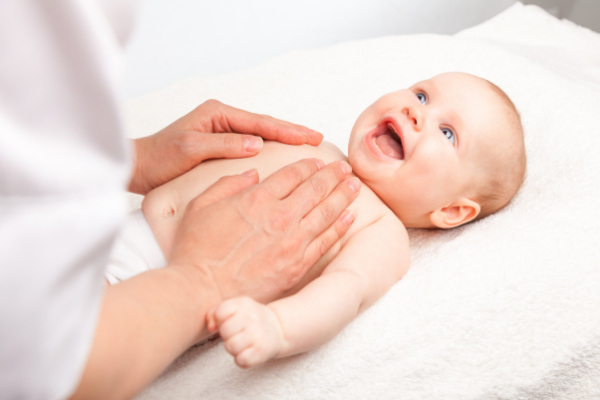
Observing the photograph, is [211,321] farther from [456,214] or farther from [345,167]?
[456,214]

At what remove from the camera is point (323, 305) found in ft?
2.77

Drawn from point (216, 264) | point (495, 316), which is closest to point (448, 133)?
point (495, 316)

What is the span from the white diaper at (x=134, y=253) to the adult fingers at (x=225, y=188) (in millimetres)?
149

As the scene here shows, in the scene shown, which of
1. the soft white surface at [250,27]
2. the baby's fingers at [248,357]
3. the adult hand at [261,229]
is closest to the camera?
the baby's fingers at [248,357]

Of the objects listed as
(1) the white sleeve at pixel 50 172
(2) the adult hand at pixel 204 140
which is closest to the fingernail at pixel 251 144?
(2) the adult hand at pixel 204 140

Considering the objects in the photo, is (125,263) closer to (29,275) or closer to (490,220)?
(29,275)

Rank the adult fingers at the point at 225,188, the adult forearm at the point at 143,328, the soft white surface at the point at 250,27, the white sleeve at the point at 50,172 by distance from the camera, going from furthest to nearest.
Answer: the soft white surface at the point at 250,27 < the adult fingers at the point at 225,188 < the adult forearm at the point at 143,328 < the white sleeve at the point at 50,172

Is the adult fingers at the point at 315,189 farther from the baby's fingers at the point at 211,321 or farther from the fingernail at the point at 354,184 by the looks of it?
the baby's fingers at the point at 211,321

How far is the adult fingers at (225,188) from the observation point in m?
0.94

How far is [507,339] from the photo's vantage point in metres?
0.97

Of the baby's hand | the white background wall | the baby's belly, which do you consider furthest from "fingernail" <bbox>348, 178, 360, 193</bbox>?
the white background wall

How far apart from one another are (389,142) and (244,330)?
70 centimetres

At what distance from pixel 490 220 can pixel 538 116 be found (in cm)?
38

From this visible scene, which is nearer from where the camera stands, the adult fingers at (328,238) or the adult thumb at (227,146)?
the adult fingers at (328,238)
